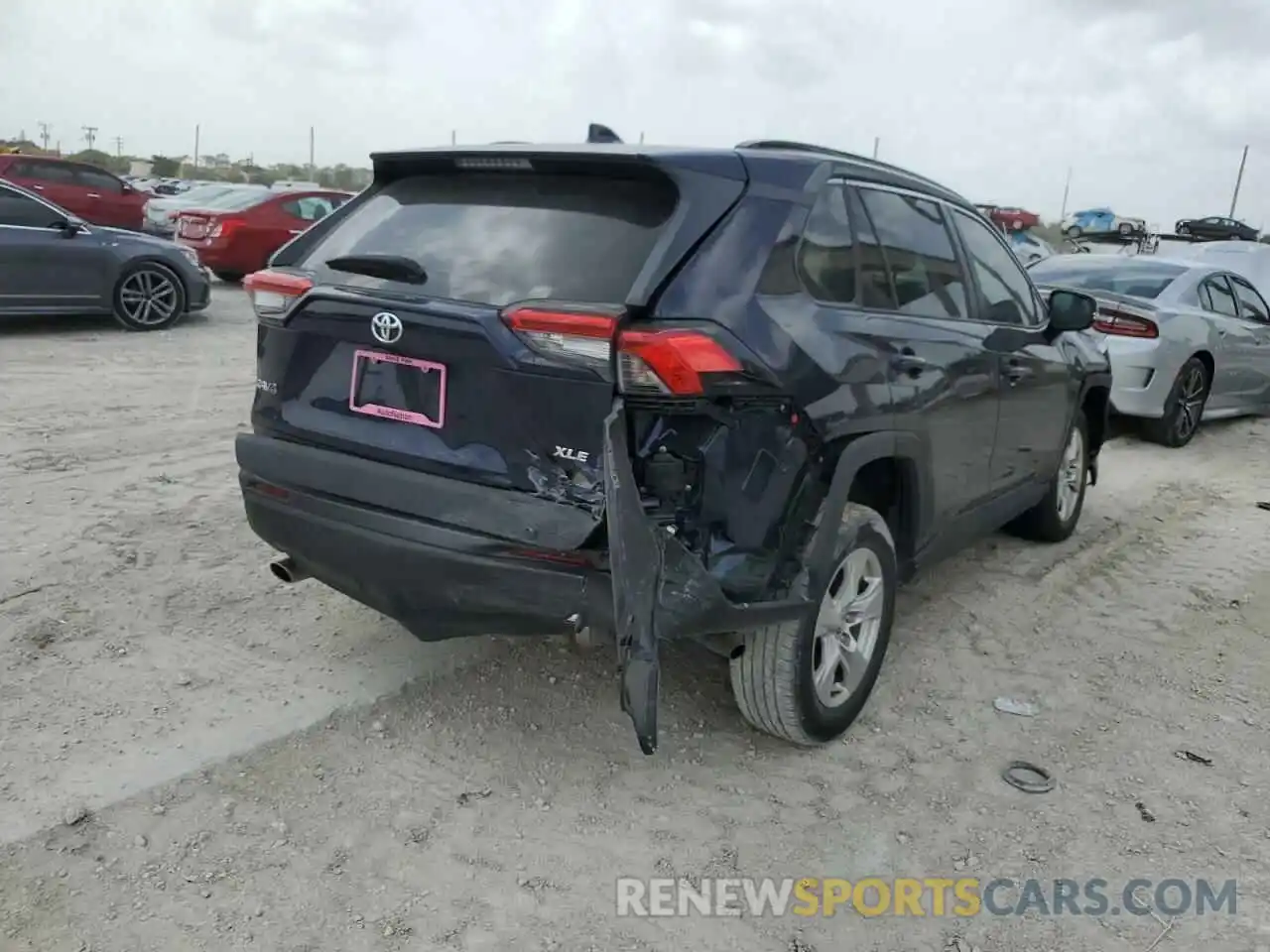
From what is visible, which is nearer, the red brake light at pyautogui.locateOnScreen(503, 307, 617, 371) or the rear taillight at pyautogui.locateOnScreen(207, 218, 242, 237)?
the red brake light at pyautogui.locateOnScreen(503, 307, 617, 371)

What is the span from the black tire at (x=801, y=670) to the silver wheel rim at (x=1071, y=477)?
2431 millimetres

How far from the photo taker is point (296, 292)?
3.20 metres

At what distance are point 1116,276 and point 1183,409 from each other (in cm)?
124

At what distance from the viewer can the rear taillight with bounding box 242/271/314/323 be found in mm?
3209

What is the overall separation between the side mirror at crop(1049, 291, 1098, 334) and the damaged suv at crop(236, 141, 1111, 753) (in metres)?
1.55

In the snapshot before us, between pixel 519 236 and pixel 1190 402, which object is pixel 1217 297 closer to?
pixel 1190 402

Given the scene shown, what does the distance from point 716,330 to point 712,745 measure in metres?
1.41

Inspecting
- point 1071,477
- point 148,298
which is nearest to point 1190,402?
point 1071,477

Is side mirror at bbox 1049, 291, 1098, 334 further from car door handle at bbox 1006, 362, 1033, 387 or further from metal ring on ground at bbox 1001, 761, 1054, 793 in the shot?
metal ring on ground at bbox 1001, 761, 1054, 793

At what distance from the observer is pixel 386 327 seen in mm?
2941

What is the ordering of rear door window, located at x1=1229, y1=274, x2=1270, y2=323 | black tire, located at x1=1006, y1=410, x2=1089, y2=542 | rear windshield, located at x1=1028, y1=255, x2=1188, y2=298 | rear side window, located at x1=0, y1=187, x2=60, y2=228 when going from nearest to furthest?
1. black tire, located at x1=1006, y1=410, x2=1089, y2=542
2. rear windshield, located at x1=1028, y1=255, x2=1188, y2=298
3. rear door window, located at x1=1229, y1=274, x2=1270, y2=323
4. rear side window, located at x1=0, y1=187, x2=60, y2=228

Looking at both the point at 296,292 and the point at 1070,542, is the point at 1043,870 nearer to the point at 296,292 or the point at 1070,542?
the point at 296,292

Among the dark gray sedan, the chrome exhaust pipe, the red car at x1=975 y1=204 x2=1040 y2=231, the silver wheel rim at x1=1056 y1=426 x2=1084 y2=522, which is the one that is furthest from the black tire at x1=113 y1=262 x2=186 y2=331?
the red car at x1=975 y1=204 x2=1040 y2=231

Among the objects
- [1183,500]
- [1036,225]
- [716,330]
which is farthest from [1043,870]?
[1036,225]
